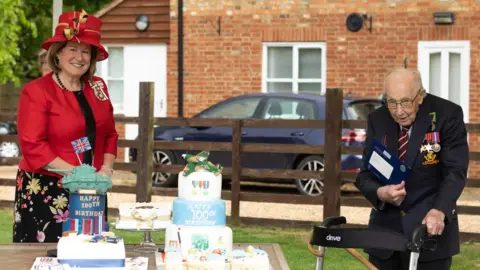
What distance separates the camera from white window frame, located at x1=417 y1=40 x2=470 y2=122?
2062 cm

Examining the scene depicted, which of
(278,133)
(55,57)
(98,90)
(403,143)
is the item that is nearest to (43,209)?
(98,90)

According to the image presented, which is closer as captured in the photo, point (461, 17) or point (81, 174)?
point (81, 174)

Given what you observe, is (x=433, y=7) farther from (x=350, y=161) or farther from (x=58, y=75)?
(x=58, y=75)

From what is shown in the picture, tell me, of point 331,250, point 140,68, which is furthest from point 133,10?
point 331,250

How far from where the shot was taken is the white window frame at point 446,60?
67.7 ft

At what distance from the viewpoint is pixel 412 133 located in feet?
18.5

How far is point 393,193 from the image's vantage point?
5578 millimetres

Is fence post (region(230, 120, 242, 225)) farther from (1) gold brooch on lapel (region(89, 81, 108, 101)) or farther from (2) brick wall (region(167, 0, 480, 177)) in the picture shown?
(1) gold brooch on lapel (region(89, 81, 108, 101))

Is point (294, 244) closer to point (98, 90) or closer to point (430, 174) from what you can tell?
point (98, 90)

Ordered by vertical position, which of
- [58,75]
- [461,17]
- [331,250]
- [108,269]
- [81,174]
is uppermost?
[461,17]

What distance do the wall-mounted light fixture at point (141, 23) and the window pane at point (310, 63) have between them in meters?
3.23

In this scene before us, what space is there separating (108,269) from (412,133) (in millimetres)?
1684

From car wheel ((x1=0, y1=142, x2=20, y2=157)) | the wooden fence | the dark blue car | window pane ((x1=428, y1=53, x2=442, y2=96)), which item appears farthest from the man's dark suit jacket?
car wheel ((x1=0, y1=142, x2=20, y2=157))

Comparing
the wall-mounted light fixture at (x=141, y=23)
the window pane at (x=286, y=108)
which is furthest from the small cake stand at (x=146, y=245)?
the wall-mounted light fixture at (x=141, y=23)
